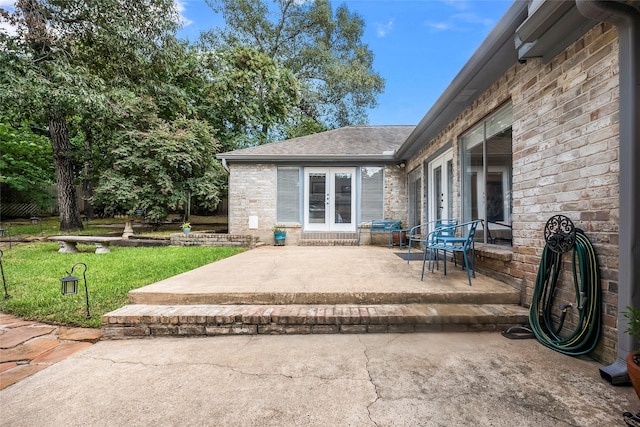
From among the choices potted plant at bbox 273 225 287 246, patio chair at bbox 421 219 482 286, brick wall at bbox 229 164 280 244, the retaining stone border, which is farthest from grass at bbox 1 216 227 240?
patio chair at bbox 421 219 482 286

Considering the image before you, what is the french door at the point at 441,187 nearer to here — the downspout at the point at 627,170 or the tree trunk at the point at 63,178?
the downspout at the point at 627,170

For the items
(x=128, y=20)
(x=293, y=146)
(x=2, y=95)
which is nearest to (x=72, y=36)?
(x=128, y=20)

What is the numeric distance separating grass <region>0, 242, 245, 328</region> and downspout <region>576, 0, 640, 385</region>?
4.04 meters

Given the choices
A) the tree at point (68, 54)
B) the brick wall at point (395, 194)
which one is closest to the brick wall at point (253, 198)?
the brick wall at point (395, 194)

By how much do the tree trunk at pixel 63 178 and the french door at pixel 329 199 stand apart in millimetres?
8556

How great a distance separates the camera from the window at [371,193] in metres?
8.09

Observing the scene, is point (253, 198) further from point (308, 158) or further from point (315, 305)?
point (315, 305)

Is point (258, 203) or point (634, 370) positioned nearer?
point (634, 370)

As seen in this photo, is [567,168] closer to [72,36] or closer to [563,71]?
[563,71]

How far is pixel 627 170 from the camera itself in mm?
1780

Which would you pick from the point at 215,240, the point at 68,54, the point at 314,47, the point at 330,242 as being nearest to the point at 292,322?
the point at 330,242

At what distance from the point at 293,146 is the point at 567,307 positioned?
24.1 feet

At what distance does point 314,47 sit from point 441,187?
14.8 meters

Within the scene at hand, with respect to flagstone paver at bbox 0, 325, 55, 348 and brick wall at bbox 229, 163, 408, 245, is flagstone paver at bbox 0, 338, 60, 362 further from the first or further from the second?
brick wall at bbox 229, 163, 408, 245
